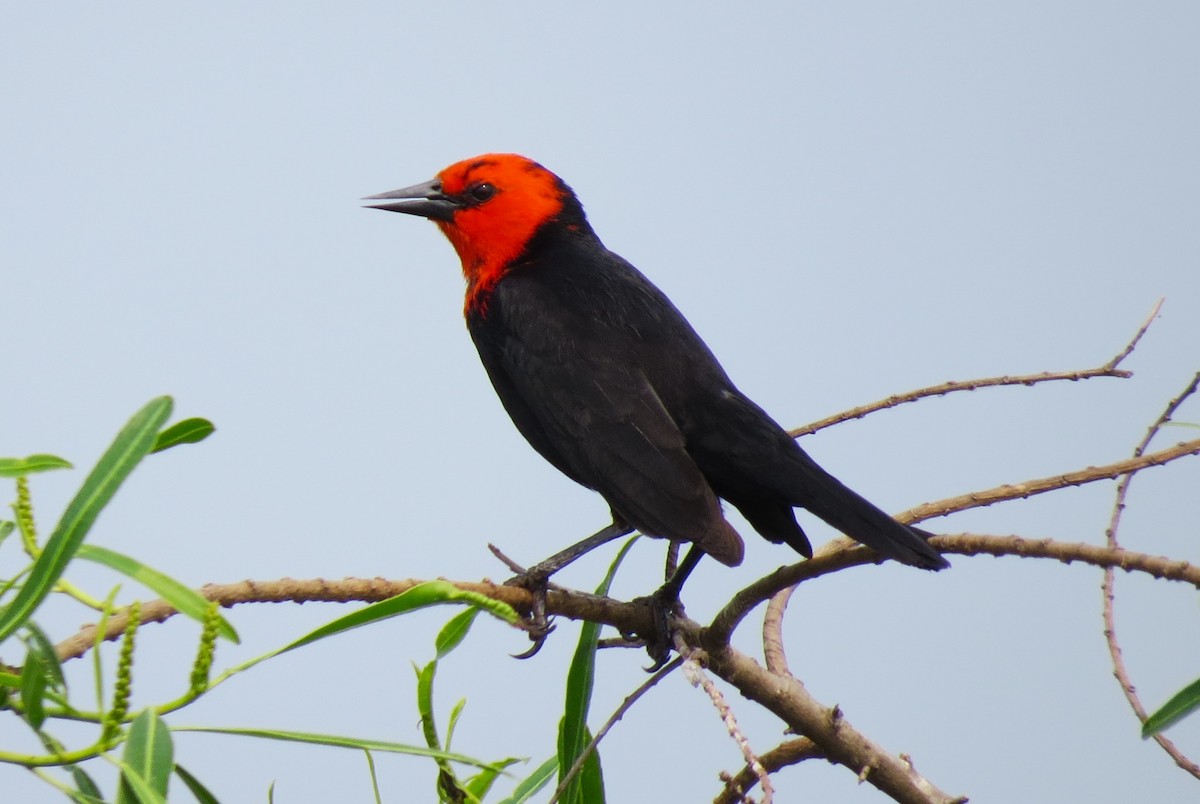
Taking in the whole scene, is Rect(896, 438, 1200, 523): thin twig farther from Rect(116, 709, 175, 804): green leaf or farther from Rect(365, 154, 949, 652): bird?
Rect(116, 709, 175, 804): green leaf

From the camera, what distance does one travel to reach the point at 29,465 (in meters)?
1.58

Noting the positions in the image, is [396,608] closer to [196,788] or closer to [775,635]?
[196,788]

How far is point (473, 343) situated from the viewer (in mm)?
3451

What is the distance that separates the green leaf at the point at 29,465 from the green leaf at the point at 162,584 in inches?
4.9

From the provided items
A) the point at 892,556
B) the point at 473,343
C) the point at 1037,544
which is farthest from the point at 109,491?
the point at 473,343

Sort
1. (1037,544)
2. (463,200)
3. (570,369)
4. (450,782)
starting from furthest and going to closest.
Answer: (463,200) < (570,369) < (450,782) < (1037,544)

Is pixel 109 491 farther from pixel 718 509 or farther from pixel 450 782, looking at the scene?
pixel 718 509

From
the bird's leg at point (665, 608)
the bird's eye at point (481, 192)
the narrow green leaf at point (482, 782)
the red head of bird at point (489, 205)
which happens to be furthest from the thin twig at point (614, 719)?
the bird's eye at point (481, 192)

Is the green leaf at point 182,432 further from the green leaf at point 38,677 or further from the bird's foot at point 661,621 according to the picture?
the bird's foot at point 661,621

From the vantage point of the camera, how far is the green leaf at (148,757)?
4.32ft

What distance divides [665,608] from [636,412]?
0.49m

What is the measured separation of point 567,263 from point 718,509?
100 cm

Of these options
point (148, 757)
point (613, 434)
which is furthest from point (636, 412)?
point (148, 757)

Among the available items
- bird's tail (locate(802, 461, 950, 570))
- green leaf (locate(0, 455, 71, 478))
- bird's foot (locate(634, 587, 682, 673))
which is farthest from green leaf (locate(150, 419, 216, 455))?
bird's tail (locate(802, 461, 950, 570))
